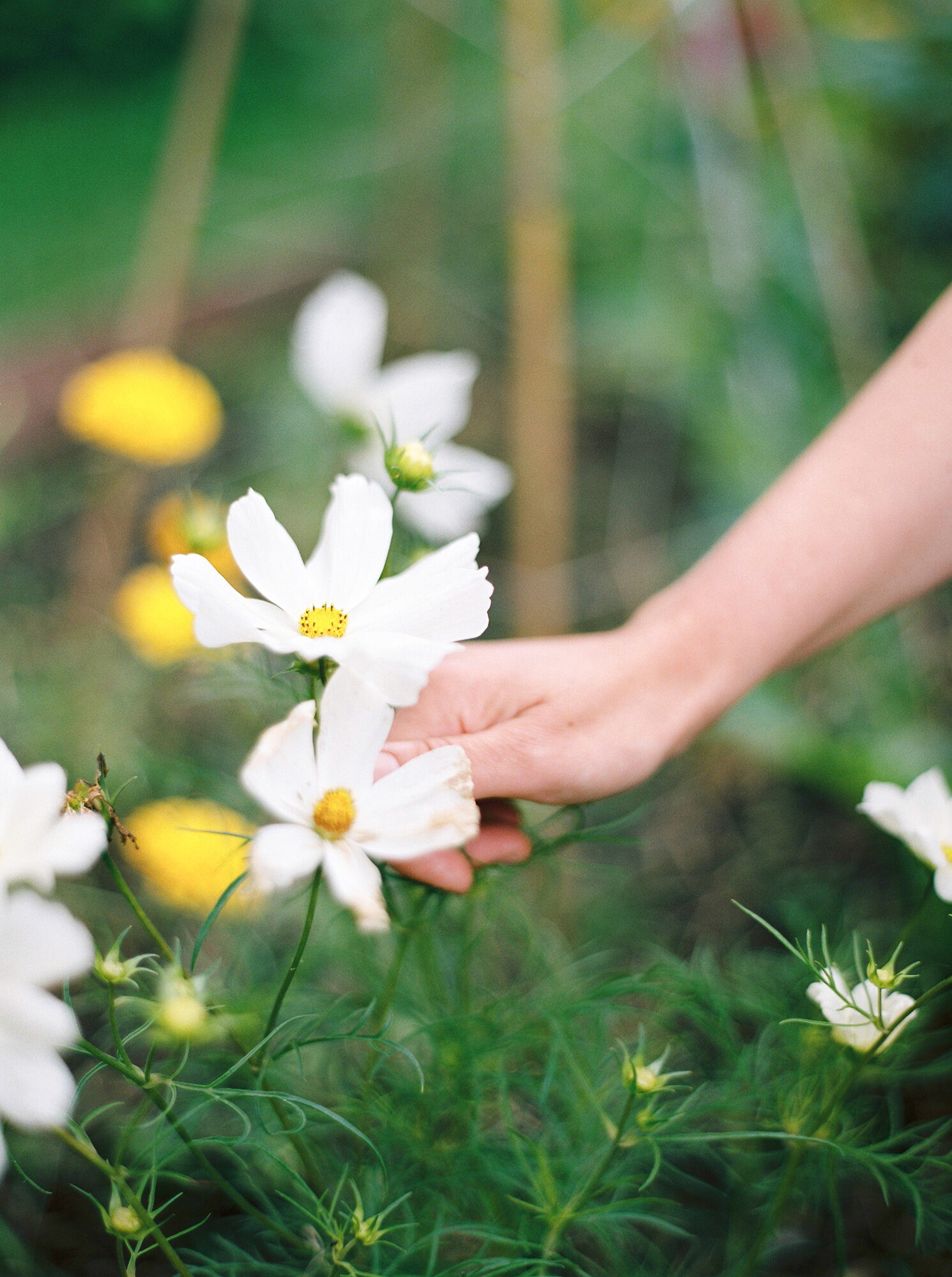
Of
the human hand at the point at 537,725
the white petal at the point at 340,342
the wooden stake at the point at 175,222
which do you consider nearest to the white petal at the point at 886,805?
the human hand at the point at 537,725

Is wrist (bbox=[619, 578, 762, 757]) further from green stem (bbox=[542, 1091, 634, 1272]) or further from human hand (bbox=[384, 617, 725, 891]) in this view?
green stem (bbox=[542, 1091, 634, 1272])

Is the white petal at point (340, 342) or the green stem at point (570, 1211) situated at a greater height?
the white petal at point (340, 342)

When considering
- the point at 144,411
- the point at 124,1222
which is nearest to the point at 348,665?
the point at 124,1222

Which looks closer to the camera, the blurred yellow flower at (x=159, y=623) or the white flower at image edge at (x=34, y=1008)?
the white flower at image edge at (x=34, y=1008)

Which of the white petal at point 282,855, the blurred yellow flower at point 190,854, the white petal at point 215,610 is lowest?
the blurred yellow flower at point 190,854

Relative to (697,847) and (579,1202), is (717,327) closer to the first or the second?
(697,847)

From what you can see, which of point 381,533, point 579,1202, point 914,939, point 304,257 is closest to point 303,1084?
point 579,1202

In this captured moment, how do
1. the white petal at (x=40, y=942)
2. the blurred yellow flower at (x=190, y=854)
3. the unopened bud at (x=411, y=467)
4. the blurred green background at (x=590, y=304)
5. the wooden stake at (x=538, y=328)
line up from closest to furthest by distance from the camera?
the white petal at (x=40, y=942), the unopened bud at (x=411, y=467), the blurred yellow flower at (x=190, y=854), the blurred green background at (x=590, y=304), the wooden stake at (x=538, y=328)

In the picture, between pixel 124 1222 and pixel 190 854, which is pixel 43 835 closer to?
pixel 124 1222

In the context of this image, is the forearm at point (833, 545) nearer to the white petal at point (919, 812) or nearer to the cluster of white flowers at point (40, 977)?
the white petal at point (919, 812)

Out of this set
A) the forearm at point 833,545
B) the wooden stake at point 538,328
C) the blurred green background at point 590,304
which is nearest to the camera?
the forearm at point 833,545
